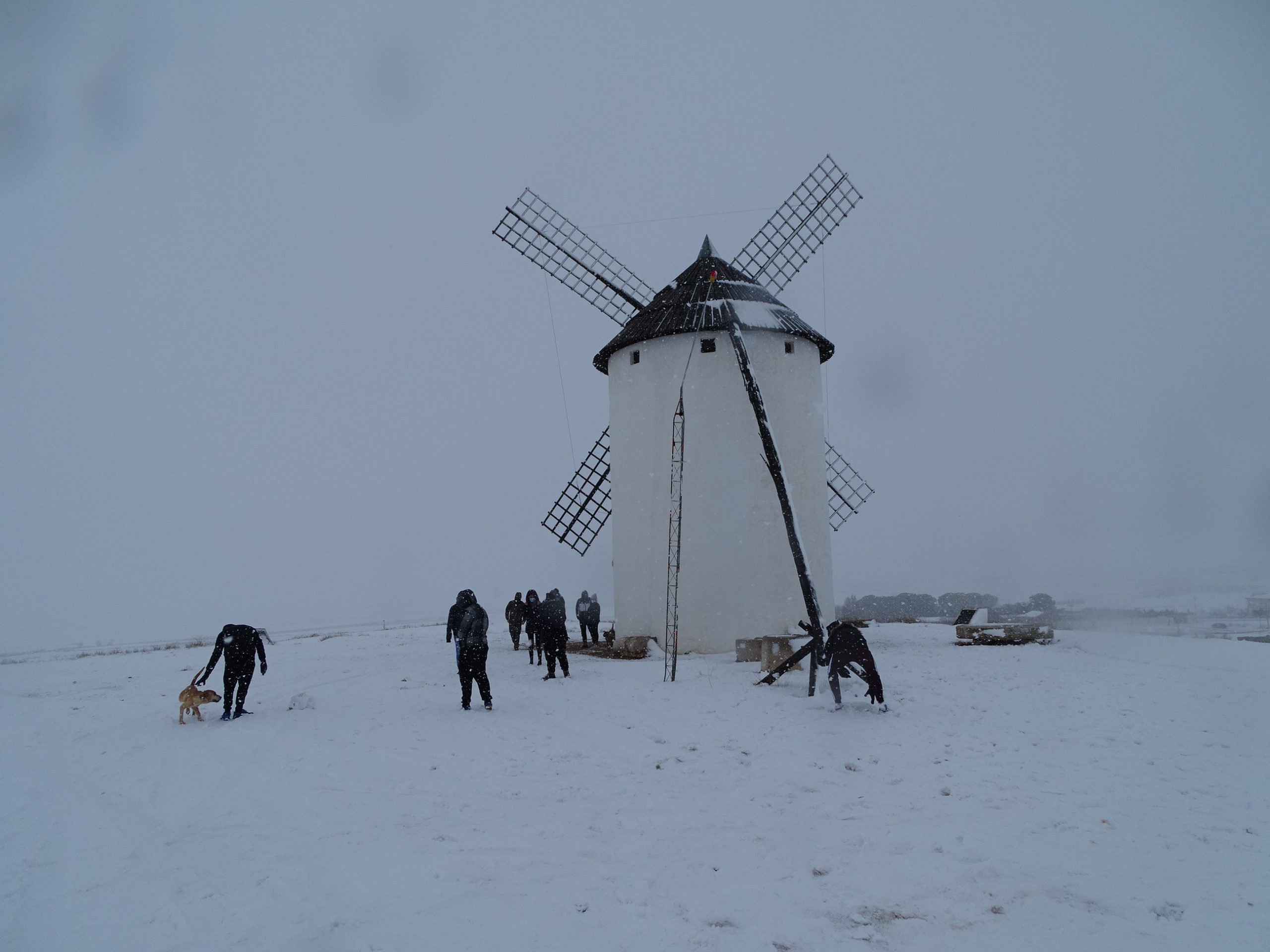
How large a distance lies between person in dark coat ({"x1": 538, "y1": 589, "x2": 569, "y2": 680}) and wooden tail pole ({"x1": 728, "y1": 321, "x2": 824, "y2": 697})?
14.4ft

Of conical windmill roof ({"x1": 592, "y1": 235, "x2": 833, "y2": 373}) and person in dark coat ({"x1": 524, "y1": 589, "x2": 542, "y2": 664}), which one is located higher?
conical windmill roof ({"x1": 592, "y1": 235, "x2": 833, "y2": 373})

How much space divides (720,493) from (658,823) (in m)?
11.9

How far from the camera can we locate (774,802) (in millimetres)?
6922

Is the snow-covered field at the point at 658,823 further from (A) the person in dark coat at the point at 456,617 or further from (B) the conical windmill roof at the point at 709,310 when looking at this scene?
(B) the conical windmill roof at the point at 709,310

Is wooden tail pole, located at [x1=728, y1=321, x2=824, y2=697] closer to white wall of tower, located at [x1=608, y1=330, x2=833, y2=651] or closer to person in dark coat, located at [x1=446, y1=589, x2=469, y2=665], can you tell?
Result: white wall of tower, located at [x1=608, y1=330, x2=833, y2=651]

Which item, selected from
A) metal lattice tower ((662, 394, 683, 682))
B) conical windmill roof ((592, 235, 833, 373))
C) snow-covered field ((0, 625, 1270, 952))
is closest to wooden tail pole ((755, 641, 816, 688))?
snow-covered field ((0, 625, 1270, 952))

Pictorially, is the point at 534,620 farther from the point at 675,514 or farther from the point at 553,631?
the point at 675,514

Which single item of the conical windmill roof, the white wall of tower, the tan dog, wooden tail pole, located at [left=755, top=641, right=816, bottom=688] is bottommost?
the tan dog

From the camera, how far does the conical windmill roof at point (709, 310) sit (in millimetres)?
18328

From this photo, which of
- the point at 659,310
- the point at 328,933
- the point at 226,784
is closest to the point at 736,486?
the point at 659,310

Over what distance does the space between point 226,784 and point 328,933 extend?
4067mm

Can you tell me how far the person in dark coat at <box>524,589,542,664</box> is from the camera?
15281 mm

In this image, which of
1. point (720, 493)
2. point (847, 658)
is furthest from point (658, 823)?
point (720, 493)

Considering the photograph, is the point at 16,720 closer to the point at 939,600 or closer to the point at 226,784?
the point at 226,784
